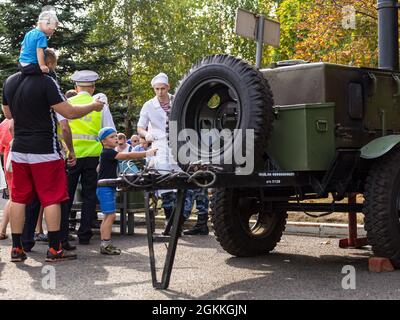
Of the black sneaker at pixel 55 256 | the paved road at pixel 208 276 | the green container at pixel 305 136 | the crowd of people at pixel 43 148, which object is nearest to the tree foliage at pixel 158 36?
the green container at pixel 305 136

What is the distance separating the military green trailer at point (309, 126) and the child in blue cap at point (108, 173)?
1.17m

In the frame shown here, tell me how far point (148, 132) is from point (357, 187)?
3083 millimetres

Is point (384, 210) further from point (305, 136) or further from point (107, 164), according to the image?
point (107, 164)

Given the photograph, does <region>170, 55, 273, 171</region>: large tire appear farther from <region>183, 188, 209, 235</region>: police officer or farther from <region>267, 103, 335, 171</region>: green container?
<region>183, 188, 209, 235</region>: police officer

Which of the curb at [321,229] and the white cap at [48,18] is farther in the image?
the curb at [321,229]

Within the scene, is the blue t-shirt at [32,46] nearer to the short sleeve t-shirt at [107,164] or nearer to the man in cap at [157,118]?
the short sleeve t-shirt at [107,164]

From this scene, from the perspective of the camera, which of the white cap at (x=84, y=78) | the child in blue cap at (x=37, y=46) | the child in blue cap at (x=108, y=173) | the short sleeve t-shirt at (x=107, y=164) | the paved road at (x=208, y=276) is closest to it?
the paved road at (x=208, y=276)

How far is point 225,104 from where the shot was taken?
537 cm

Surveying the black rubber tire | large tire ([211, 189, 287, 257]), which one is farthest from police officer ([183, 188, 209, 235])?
the black rubber tire

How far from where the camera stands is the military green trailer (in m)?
4.87

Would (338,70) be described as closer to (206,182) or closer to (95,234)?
(206,182)

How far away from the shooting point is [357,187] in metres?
5.51

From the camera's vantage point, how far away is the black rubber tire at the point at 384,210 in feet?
16.4

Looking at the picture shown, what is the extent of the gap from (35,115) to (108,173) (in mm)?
1348
